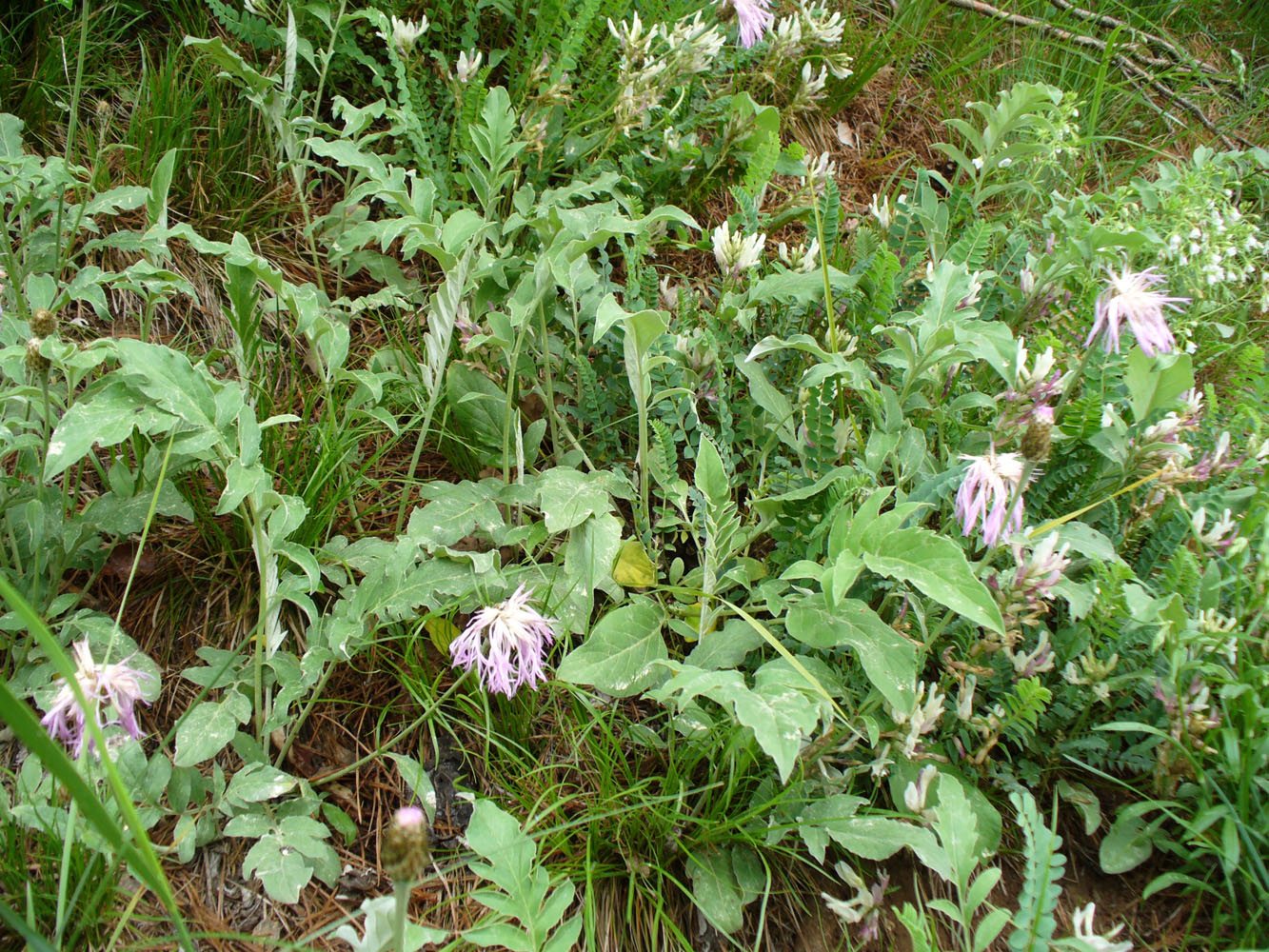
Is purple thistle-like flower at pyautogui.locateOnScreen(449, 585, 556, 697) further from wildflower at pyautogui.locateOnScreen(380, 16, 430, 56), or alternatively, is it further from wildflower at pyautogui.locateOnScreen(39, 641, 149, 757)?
wildflower at pyautogui.locateOnScreen(380, 16, 430, 56)

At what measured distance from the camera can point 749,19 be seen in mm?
2979

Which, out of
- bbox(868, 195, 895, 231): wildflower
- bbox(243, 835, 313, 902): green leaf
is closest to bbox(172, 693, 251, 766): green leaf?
bbox(243, 835, 313, 902): green leaf

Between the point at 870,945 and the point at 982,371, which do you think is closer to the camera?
the point at 870,945

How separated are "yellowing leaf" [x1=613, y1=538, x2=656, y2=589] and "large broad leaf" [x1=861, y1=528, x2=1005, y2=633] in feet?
1.89

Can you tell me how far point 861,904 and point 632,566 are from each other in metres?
0.76

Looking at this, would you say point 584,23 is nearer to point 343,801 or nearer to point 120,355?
point 120,355

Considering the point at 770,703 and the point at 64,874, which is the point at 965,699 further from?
the point at 64,874

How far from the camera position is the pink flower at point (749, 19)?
9.70 ft

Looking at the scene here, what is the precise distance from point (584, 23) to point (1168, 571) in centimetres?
200

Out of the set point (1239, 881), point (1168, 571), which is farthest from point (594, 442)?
point (1239, 881)

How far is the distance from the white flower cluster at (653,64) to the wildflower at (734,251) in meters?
0.51

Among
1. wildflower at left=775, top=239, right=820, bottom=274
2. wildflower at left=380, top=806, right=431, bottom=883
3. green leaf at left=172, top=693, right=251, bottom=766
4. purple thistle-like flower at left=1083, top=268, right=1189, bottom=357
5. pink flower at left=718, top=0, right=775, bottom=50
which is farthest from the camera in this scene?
pink flower at left=718, top=0, right=775, bottom=50

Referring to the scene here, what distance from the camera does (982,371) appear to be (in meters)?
2.39

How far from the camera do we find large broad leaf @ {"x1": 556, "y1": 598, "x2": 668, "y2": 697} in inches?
67.1
